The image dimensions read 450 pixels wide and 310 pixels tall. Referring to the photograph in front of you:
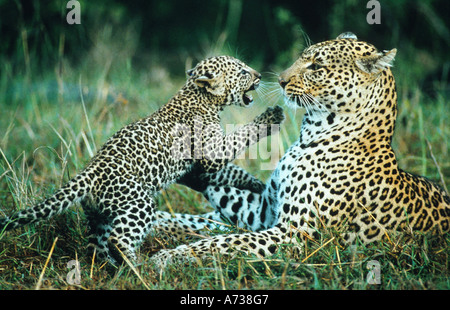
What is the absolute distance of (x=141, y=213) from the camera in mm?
5074

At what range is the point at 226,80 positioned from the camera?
631 cm

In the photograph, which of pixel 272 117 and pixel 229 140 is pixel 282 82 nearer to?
pixel 272 117

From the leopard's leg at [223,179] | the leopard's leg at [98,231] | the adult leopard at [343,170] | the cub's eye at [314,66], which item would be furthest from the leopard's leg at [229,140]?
the leopard's leg at [98,231]

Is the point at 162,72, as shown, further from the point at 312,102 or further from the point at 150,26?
the point at 312,102

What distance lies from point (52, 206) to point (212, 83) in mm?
2355

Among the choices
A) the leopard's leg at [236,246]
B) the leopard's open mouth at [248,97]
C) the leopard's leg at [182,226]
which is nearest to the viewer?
the leopard's leg at [236,246]

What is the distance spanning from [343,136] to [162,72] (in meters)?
7.67

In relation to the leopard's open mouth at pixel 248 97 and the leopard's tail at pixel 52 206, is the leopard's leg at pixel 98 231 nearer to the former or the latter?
the leopard's tail at pixel 52 206

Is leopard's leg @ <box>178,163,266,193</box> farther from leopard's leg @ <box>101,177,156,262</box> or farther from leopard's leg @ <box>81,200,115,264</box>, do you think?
leopard's leg @ <box>81,200,115,264</box>

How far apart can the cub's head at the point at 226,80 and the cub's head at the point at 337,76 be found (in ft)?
3.13

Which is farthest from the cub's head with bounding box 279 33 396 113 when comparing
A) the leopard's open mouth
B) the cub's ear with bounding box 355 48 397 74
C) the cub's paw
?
the leopard's open mouth

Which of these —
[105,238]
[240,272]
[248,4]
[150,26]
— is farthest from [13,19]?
[240,272]

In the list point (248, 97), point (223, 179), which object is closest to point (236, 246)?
point (223, 179)

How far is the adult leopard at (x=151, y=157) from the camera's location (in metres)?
4.95
